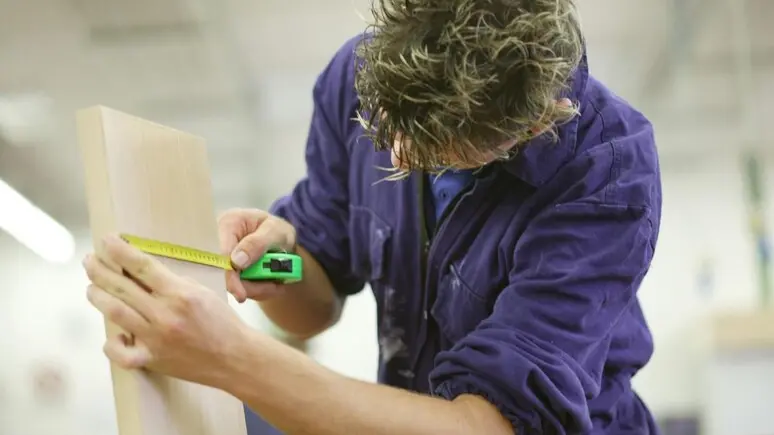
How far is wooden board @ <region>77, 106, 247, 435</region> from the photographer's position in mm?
601

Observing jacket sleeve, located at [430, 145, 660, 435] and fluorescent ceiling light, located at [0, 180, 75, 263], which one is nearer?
jacket sleeve, located at [430, 145, 660, 435]

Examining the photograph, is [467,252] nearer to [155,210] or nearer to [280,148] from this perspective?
[155,210]

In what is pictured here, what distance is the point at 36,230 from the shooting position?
259cm

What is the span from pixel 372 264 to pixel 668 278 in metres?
2.08

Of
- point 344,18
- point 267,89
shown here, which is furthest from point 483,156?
point 267,89

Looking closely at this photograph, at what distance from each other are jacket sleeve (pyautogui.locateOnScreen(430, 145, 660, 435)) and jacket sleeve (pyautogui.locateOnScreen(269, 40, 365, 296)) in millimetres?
324

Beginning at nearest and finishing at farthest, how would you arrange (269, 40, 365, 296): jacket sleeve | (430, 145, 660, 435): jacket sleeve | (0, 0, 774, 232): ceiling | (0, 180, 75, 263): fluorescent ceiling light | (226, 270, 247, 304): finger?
(430, 145, 660, 435): jacket sleeve → (226, 270, 247, 304): finger → (269, 40, 365, 296): jacket sleeve → (0, 0, 774, 232): ceiling → (0, 180, 75, 263): fluorescent ceiling light

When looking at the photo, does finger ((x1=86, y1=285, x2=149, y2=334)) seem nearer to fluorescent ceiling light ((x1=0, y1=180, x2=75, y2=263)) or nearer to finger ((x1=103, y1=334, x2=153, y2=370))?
finger ((x1=103, y1=334, x2=153, y2=370))

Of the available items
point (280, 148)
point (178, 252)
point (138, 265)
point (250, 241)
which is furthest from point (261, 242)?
point (280, 148)

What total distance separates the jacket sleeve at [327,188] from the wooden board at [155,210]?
29 centimetres

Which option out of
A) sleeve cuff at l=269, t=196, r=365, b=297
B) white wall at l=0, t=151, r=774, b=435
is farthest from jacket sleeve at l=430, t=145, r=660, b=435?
white wall at l=0, t=151, r=774, b=435

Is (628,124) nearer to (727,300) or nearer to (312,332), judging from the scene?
(312,332)

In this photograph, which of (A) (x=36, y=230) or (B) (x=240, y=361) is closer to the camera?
(B) (x=240, y=361)

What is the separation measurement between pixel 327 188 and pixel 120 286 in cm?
50
